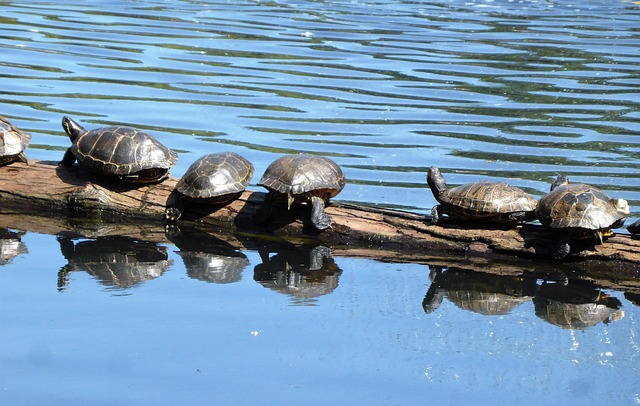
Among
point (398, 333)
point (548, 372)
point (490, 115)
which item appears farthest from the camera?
point (490, 115)

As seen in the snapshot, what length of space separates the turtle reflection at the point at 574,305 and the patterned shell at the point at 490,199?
0.56m

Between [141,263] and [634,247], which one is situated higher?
[634,247]

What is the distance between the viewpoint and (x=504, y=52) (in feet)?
54.3

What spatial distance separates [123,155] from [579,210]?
10.7ft

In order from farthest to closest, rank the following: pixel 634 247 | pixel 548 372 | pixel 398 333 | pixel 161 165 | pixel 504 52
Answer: pixel 504 52, pixel 161 165, pixel 634 247, pixel 398 333, pixel 548 372

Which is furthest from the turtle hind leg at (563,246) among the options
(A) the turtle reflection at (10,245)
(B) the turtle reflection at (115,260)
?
(A) the turtle reflection at (10,245)

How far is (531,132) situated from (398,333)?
6179 millimetres

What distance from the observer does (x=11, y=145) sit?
7918mm

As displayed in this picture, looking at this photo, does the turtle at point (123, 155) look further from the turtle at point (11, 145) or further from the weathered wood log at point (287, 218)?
the turtle at point (11, 145)

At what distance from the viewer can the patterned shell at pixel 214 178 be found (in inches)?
295

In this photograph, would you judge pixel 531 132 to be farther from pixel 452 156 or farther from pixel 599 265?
pixel 599 265

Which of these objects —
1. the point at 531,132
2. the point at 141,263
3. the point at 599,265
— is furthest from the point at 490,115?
the point at 141,263

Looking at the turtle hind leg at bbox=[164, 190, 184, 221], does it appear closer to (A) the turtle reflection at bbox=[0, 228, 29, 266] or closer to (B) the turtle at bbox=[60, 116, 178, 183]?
(B) the turtle at bbox=[60, 116, 178, 183]

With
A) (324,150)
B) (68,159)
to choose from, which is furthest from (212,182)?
(324,150)
